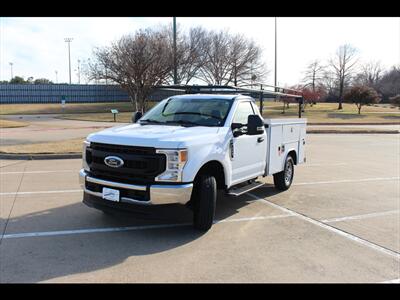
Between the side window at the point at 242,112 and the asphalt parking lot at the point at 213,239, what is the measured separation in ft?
5.05

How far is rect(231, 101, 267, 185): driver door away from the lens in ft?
20.8

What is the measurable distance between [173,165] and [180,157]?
137 millimetres

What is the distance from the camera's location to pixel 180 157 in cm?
511

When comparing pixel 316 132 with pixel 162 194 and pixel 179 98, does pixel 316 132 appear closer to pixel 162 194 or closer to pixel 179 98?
pixel 179 98

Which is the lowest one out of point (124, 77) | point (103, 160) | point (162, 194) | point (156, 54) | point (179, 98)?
point (162, 194)

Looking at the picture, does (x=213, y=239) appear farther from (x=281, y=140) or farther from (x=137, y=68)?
(x=137, y=68)

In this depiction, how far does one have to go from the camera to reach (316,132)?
25875 millimetres

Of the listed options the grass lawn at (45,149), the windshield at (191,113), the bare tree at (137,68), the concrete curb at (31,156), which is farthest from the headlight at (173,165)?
the bare tree at (137,68)

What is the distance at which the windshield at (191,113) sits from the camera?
20.8ft

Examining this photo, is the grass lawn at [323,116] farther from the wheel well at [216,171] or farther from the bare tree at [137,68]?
the wheel well at [216,171]

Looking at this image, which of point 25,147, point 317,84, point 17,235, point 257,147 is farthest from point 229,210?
point 317,84

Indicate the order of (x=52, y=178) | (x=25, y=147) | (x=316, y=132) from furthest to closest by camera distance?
(x=316, y=132) < (x=25, y=147) < (x=52, y=178)

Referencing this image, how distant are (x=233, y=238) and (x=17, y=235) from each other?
9.42 feet

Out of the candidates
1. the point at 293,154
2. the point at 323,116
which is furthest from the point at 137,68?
the point at 323,116
